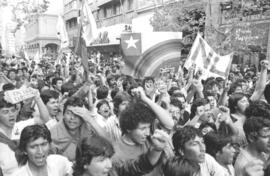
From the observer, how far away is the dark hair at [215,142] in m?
2.86

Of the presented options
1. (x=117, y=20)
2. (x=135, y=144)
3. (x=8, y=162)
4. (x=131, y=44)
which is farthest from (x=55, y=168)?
(x=117, y=20)

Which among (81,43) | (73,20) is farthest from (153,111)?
(73,20)

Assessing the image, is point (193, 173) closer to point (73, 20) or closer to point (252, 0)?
point (252, 0)

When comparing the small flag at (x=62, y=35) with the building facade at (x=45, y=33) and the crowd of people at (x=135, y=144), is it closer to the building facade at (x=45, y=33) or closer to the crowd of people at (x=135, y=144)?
the crowd of people at (x=135, y=144)

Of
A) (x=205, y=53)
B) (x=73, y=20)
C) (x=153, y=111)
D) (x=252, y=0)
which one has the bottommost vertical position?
(x=153, y=111)

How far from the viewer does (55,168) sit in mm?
2508

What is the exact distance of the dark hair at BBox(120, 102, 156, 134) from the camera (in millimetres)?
2537

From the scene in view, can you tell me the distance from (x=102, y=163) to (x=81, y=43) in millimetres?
2874

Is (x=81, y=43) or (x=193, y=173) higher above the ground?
(x=81, y=43)

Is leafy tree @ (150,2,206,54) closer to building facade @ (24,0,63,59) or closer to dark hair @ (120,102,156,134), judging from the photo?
dark hair @ (120,102,156,134)

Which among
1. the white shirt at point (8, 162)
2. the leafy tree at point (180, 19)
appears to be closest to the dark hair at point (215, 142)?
the white shirt at point (8, 162)

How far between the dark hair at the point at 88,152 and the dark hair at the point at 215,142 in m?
1.00

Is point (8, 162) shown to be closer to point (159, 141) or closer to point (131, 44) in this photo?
point (159, 141)

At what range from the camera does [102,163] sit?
7.40 ft
